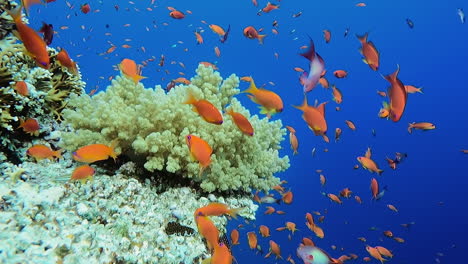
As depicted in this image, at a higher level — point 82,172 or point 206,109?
point 206,109

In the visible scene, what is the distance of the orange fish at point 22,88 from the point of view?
134 inches

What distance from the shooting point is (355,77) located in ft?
248

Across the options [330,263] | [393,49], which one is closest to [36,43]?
[330,263]

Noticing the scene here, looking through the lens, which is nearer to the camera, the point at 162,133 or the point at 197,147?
the point at 197,147

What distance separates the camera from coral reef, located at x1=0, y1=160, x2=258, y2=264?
1745 mm

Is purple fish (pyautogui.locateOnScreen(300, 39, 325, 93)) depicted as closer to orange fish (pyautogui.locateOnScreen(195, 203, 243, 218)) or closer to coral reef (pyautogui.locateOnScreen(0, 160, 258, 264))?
orange fish (pyautogui.locateOnScreen(195, 203, 243, 218))

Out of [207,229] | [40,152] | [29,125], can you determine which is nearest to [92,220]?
[207,229]

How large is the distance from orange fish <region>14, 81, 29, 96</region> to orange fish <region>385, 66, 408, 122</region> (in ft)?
12.8

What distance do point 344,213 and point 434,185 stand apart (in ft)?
64.8

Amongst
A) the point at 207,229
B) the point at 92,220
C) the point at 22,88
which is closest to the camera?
the point at 92,220

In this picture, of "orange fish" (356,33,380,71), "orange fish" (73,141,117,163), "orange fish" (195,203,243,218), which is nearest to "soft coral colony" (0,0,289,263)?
"orange fish" (73,141,117,163)

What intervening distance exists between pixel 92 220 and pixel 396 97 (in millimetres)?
2698

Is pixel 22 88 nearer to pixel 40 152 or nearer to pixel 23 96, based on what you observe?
pixel 23 96

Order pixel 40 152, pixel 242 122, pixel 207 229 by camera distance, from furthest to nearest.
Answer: pixel 40 152 < pixel 242 122 < pixel 207 229
